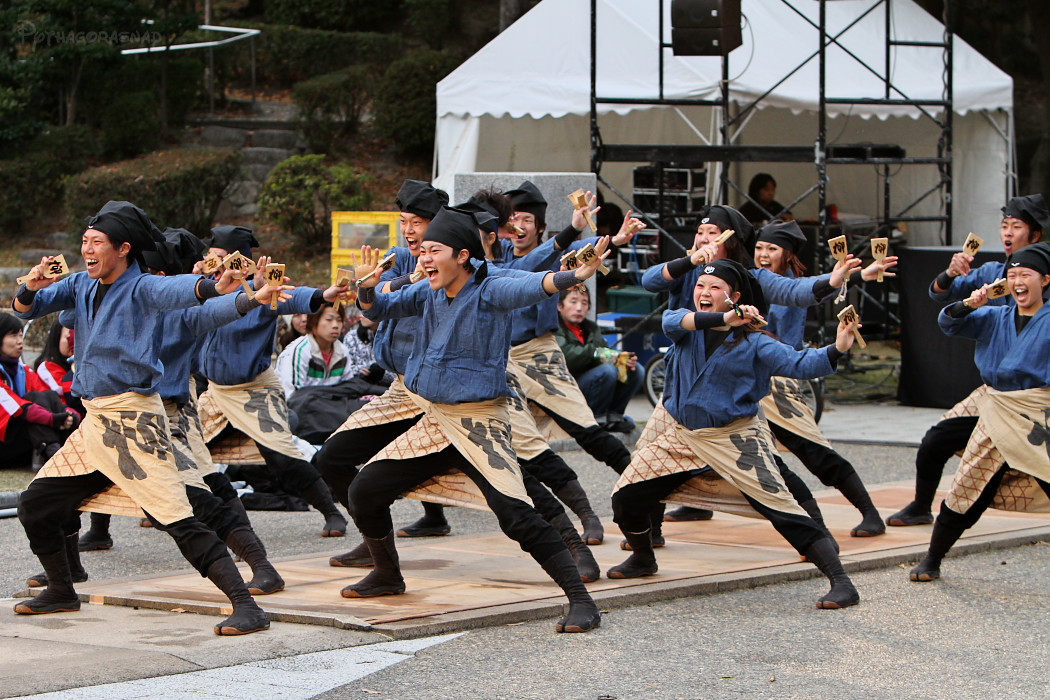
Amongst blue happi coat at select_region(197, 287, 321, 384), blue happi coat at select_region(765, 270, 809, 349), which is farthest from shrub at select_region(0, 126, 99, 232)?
blue happi coat at select_region(765, 270, 809, 349)

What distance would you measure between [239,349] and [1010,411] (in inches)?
→ 152

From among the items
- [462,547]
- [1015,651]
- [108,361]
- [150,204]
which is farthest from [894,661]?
[150,204]

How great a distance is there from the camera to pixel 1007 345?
6.76 meters

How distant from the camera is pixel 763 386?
6.46 metres

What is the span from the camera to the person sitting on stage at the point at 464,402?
580cm

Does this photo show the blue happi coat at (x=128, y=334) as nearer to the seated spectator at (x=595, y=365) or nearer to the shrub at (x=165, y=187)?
the seated spectator at (x=595, y=365)

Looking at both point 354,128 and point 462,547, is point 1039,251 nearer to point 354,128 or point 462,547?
point 462,547

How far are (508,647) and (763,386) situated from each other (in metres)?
1.71

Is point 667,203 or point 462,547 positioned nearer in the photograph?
point 462,547

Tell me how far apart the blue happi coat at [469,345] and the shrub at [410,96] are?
13337mm

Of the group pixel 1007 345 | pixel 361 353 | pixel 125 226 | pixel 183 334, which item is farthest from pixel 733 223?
pixel 361 353

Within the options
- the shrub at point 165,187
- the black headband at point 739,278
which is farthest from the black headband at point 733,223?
the shrub at point 165,187

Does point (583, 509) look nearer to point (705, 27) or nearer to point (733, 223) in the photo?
point (733, 223)

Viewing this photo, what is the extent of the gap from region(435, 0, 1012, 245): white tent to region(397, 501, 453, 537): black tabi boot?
278 inches
